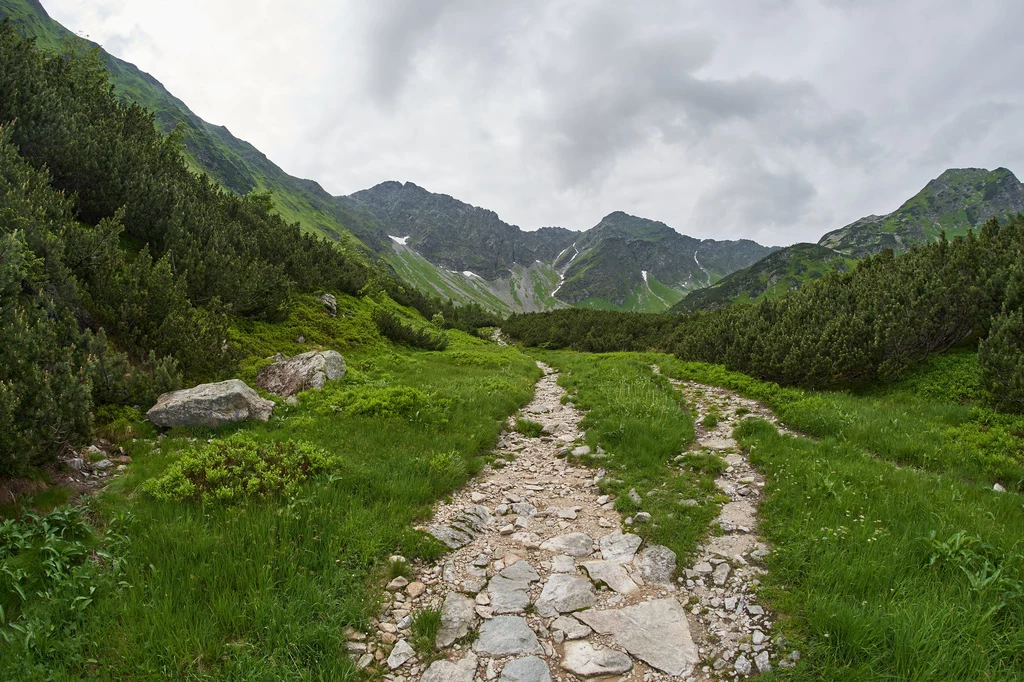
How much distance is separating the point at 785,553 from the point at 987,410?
9600 mm

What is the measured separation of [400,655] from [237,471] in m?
3.71

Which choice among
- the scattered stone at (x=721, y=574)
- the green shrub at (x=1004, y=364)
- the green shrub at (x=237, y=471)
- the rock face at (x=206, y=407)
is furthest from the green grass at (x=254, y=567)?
the green shrub at (x=1004, y=364)

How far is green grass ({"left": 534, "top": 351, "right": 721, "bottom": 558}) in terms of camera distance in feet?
20.3

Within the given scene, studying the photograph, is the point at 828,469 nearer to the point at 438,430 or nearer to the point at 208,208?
the point at 438,430

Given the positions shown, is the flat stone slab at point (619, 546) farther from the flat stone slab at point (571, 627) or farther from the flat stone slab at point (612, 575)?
the flat stone slab at point (571, 627)

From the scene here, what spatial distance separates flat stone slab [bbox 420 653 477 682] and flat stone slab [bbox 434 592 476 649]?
0.26 meters

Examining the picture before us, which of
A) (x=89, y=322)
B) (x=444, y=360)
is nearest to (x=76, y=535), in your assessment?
(x=89, y=322)

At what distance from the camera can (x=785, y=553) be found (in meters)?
5.21

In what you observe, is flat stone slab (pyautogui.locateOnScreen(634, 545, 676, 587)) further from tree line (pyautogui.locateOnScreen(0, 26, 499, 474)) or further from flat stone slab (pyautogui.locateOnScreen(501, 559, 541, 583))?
tree line (pyautogui.locateOnScreen(0, 26, 499, 474))

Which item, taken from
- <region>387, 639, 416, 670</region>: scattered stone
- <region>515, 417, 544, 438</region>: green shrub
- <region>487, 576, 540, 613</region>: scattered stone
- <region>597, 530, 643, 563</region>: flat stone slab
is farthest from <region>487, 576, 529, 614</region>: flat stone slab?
<region>515, 417, 544, 438</region>: green shrub

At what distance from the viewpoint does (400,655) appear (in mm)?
3973

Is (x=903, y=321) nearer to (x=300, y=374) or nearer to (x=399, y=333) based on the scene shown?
(x=300, y=374)

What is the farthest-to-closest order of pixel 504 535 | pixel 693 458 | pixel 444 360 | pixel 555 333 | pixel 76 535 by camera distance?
pixel 555 333, pixel 444 360, pixel 693 458, pixel 504 535, pixel 76 535

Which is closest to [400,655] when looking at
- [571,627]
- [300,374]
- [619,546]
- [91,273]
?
[571,627]
